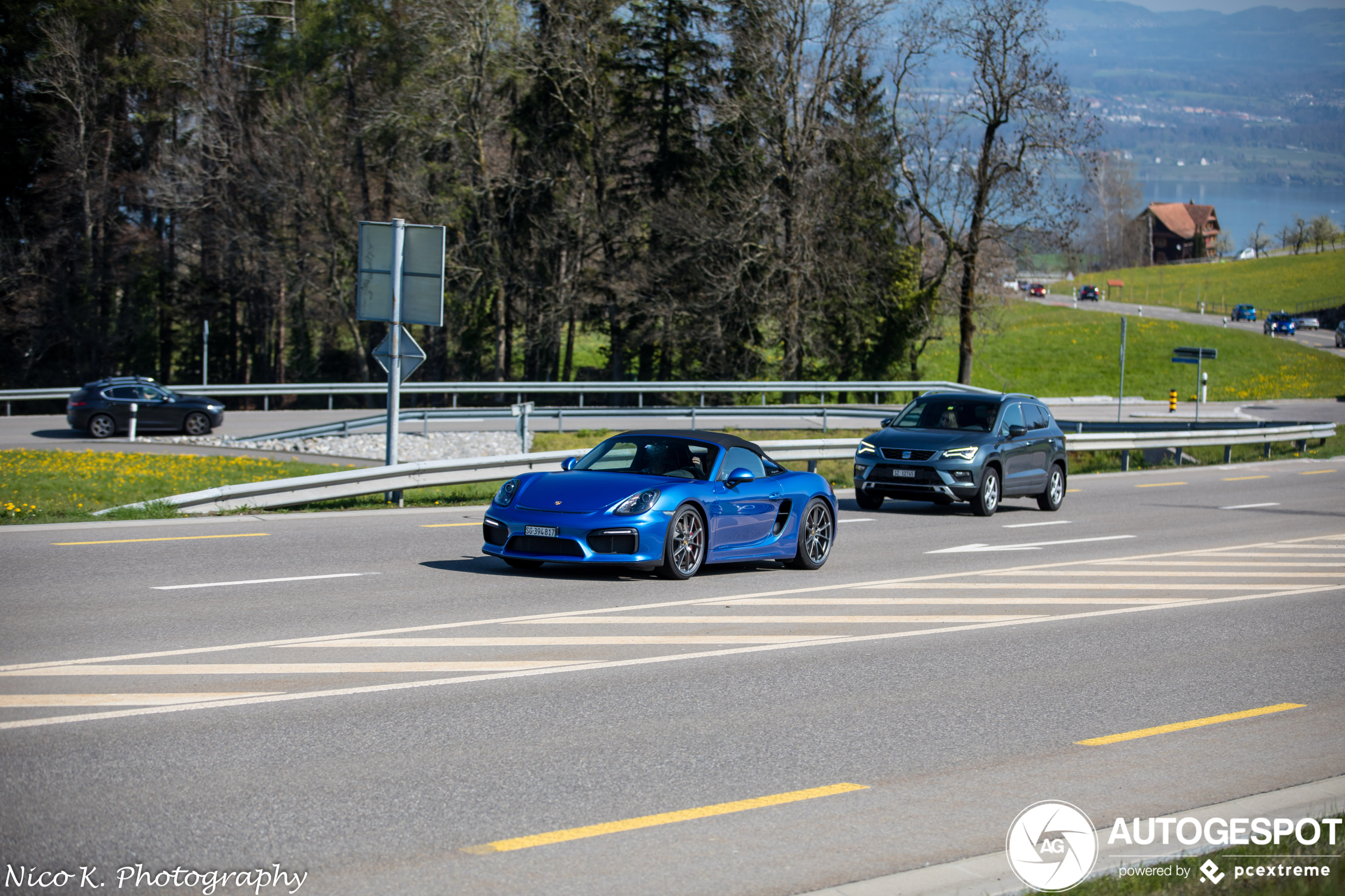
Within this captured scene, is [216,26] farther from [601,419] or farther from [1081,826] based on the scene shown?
[1081,826]

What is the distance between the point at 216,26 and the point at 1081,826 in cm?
4819

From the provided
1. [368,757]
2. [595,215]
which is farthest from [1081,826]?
[595,215]

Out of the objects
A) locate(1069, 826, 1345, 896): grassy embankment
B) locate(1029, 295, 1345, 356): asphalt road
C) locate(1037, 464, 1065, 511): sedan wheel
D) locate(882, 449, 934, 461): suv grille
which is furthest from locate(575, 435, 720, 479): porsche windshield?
locate(1029, 295, 1345, 356): asphalt road

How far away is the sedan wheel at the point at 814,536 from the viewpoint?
43.3 ft

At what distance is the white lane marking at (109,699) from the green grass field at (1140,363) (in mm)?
53166

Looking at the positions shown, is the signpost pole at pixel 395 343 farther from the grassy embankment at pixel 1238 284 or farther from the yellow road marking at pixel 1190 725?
the grassy embankment at pixel 1238 284

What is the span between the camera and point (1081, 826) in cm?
547

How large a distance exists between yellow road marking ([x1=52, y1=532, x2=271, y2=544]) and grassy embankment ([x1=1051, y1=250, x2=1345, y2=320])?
10988cm

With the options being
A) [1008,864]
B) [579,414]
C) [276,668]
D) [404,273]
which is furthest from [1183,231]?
[1008,864]

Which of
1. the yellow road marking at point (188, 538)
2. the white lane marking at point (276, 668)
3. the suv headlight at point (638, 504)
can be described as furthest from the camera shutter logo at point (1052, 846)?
the yellow road marking at point (188, 538)

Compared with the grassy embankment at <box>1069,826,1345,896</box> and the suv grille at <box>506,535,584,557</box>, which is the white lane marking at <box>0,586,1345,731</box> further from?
the grassy embankment at <box>1069,826,1345,896</box>

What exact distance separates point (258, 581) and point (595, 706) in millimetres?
4870

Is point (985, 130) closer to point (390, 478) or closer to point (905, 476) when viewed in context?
point (905, 476)

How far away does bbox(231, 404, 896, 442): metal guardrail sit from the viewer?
1206 inches
